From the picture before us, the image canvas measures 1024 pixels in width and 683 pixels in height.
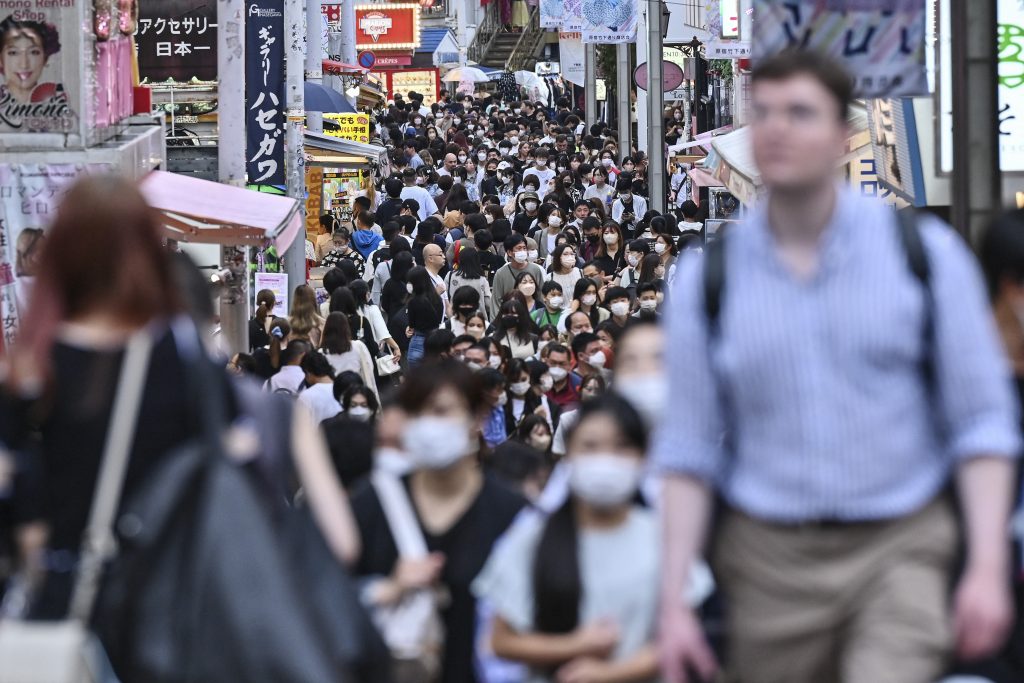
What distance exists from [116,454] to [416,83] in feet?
268

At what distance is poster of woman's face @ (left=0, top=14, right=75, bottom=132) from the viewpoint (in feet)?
44.3

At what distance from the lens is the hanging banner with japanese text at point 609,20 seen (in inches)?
1407

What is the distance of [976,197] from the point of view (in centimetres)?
862

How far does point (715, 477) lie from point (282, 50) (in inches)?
596

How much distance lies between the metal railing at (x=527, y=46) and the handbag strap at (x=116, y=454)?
79916 millimetres

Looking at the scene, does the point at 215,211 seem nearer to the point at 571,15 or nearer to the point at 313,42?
the point at 313,42

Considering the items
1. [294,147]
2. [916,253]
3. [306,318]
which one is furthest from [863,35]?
[294,147]

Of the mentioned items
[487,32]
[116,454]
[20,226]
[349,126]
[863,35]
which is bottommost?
[116,454]

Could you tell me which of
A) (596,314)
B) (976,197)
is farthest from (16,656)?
(596,314)

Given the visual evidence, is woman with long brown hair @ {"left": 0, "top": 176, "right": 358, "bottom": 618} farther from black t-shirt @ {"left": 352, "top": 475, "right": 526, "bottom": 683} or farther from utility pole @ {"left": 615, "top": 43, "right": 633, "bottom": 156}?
utility pole @ {"left": 615, "top": 43, "right": 633, "bottom": 156}

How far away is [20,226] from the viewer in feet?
38.9

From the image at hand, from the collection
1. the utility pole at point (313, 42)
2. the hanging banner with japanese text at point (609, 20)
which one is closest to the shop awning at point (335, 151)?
the utility pole at point (313, 42)

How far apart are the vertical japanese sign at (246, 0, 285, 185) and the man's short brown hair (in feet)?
49.0

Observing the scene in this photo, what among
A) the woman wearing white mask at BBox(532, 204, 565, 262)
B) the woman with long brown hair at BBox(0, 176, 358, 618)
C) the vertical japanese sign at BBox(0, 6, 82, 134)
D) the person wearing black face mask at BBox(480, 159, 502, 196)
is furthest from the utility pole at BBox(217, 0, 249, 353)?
the person wearing black face mask at BBox(480, 159, 502, 196)
